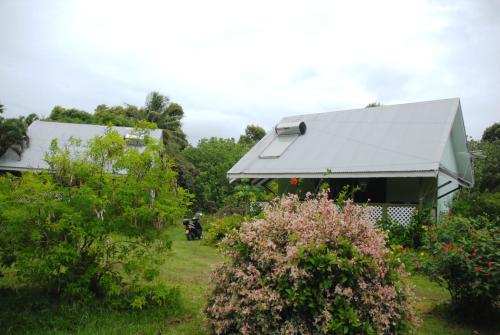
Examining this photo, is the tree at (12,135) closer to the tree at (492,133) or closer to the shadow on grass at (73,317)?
the shadow on grass at (73,317)

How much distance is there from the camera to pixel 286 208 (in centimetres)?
→ 520

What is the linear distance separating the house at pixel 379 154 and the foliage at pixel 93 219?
7401 millimetres

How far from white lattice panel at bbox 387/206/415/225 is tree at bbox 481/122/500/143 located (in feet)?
85.2

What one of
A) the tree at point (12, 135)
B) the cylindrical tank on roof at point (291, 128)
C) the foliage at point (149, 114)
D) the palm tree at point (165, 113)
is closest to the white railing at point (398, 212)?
the cylindrical tank on roof at point (291, 128)

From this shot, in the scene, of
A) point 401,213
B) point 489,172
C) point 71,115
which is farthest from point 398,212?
point 71,115

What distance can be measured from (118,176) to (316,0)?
7.66 metres

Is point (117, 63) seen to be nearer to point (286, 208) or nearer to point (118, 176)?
point (118, 176)

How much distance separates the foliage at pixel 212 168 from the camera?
87.8 feet

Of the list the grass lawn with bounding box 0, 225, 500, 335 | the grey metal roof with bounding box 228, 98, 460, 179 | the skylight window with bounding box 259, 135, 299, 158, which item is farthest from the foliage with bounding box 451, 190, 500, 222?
the grass lawn with bounding box 0, 225, 500, 335

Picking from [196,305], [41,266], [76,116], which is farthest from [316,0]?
[76,116]

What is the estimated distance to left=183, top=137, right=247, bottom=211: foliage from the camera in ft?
87.8

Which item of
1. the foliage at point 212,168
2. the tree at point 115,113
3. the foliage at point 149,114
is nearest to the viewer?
the foliage at point 212,168

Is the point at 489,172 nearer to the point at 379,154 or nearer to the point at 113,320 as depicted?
the point at 379,154

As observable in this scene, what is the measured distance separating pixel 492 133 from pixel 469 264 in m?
34.2
